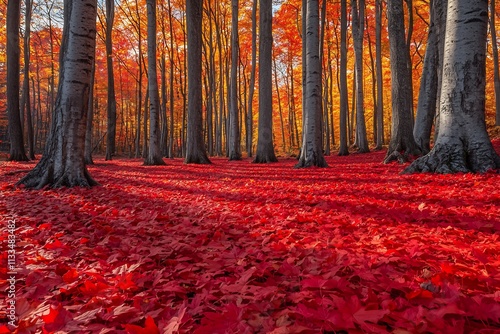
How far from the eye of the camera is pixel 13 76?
1293 cm

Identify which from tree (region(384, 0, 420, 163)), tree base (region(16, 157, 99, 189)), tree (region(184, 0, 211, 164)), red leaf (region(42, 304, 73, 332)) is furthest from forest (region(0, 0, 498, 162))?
red leaf (region(42, 304, 73, 332))

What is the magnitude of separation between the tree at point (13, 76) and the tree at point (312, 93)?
12505mm

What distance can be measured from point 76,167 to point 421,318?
229 inches

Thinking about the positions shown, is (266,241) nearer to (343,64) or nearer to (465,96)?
(465,96)

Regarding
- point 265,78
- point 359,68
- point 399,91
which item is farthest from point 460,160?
point 359,68

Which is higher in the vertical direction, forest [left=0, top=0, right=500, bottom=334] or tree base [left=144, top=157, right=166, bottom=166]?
tree base [left=144, top=157, right=166, bottom=166]

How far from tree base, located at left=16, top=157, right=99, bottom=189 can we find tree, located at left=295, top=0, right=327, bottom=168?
227 inches

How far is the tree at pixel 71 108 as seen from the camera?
5246 millimetres

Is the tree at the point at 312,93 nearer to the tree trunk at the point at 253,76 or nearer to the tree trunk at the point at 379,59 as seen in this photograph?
the tree trunk at the point at 253,76

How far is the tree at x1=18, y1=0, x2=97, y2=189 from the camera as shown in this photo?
5.25 metres

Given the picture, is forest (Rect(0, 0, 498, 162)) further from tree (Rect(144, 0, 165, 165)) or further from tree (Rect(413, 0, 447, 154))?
tree (Rect(413, 0, 447, 154))

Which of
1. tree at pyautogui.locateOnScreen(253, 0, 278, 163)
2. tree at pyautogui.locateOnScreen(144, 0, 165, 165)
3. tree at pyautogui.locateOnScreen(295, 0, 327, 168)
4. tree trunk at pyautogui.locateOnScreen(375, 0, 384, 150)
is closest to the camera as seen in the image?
tree at pyautogui.locateOnScreen(295, 0, 327, 168)

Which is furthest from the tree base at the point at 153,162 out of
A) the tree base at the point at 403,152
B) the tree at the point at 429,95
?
the tree at the point at 429,95

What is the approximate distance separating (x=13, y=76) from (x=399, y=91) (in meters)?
15.4
